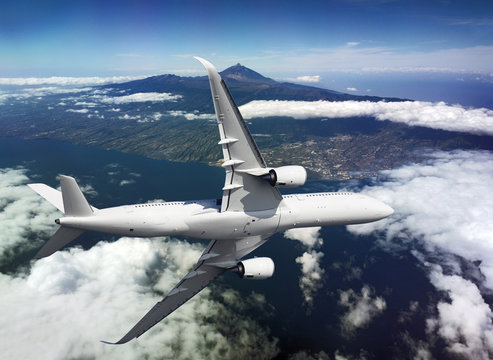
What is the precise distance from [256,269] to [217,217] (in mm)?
5738

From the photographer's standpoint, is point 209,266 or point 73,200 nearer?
point 73,200

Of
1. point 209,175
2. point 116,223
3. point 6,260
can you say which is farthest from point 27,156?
point 116,223

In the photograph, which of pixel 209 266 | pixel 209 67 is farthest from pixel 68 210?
pixel 209 67

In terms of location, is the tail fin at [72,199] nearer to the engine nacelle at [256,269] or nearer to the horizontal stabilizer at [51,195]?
the horizontal stabilizer at [51,195]

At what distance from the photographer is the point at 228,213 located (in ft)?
63.8

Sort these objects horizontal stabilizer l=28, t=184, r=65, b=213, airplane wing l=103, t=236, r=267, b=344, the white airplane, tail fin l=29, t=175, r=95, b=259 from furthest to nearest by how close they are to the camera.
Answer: airplane wing l=103, t=236, r=267, b=344, horizontal stabilizer l=28, t=184, r=65, b=213, tail fin l=29, t=175, r=95, b=259, the white airplane

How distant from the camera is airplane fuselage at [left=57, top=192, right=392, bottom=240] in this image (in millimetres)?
18125

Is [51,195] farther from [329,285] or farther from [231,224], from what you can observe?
[329,285]

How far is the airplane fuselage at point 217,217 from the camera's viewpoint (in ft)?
59.5

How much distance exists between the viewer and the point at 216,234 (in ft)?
66.1

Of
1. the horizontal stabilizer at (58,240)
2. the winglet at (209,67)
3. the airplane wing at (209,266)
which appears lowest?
the airplane wing at (209,266)

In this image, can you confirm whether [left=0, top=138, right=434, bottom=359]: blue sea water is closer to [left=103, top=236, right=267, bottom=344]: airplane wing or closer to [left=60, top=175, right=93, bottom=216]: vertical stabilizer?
[left=103, top=236, right=267, bottom=344]: airplane wing

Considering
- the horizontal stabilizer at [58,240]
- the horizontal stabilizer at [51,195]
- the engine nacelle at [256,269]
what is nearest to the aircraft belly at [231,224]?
the engine nacelle at [256,269]

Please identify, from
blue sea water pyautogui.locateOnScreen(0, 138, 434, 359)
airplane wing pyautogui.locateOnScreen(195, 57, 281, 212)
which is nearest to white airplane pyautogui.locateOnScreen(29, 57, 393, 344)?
airplane wing pyautogui.locateOnScreen(195, 57, 281, 212)
